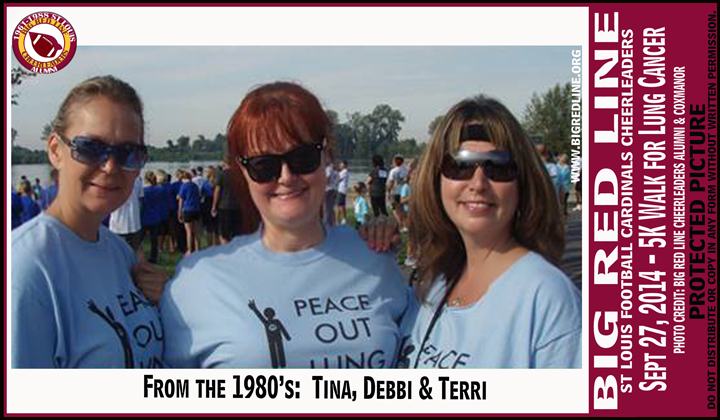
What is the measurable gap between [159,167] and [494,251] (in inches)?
66.3

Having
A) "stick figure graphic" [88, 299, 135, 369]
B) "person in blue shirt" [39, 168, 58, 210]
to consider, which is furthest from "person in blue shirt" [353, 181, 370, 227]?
"person in blue shirt" [39, 168, 58, 210]

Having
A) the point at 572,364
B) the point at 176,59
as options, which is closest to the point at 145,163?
the point at 176,59

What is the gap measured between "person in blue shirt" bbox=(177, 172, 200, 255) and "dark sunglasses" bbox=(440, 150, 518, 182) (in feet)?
4.51

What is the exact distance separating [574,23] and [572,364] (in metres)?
1.70

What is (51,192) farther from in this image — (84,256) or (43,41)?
(43,41)

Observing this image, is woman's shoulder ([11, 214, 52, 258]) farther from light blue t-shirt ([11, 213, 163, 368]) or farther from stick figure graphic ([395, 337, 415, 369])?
stick figure graphic ([395, 337, 415, 369])

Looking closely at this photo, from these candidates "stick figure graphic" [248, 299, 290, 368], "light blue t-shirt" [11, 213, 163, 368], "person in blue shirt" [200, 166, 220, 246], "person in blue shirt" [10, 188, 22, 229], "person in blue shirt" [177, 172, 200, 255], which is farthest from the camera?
"person in blue shirt" [177, 172, 200, 255]

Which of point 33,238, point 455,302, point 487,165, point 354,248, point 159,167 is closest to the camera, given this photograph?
point 33,238

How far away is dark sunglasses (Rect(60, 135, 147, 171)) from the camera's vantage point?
9.39ft

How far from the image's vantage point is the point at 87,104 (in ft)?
9.39

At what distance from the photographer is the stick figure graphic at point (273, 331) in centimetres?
296

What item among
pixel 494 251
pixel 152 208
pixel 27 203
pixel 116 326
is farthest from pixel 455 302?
pixel 27 203

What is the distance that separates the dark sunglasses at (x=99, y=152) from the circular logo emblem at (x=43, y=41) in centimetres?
72

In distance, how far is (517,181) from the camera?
291 centimetres
